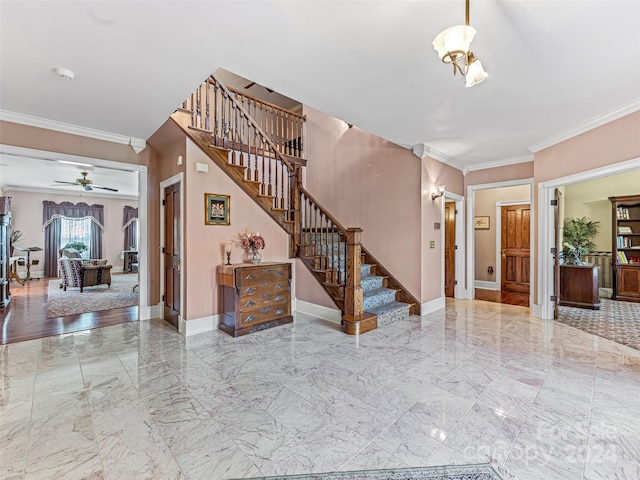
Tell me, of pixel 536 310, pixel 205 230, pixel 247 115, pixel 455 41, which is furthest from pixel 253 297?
pixel 536 310

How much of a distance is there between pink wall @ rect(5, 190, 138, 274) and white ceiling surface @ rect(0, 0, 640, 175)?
25.7ft

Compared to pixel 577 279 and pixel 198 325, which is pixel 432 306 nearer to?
pixel 577 279

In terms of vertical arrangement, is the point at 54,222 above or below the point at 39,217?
below

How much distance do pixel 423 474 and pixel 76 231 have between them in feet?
39.4

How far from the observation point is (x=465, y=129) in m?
4.02

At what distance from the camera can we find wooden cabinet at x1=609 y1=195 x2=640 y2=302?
18.9ft

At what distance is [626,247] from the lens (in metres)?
5.92

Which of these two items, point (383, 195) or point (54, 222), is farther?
point (54, 222)

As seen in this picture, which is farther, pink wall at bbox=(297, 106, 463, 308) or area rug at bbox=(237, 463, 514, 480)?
pink wall at bbox=(297, 106, 463, 308)

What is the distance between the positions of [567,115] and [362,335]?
3.66m

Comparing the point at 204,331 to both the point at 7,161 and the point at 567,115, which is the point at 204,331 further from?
the point at 7,161

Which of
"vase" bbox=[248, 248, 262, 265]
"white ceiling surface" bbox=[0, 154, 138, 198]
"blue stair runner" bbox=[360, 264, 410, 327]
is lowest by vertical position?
"blue stair runner" bbox=[360, 264, 410, 327]

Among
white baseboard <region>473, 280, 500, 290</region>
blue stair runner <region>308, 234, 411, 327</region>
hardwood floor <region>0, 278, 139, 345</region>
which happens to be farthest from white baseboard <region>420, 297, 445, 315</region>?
hardwood floor <region>0, 278, 139, 345</region>

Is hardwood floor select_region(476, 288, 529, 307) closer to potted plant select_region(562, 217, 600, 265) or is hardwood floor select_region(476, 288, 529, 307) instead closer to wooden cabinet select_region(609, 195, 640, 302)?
potted plant select_region(562, 217, 600, 265)
